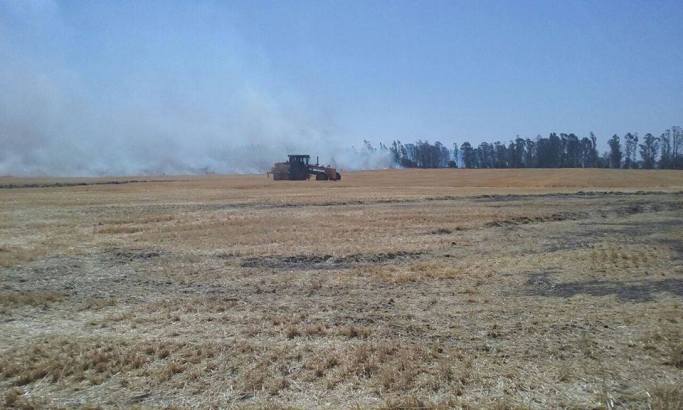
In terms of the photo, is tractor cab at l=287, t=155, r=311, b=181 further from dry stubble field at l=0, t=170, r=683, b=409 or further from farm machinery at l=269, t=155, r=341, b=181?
dry stubble field at l=0, t=170, r=683, b=409

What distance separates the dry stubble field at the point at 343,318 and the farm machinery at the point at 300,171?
55234 millimetres

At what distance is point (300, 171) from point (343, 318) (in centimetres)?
6970

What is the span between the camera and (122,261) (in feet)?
59.7

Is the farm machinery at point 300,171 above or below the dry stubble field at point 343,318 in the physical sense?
above

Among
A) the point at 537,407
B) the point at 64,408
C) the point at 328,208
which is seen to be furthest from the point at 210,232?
the point at 537,407

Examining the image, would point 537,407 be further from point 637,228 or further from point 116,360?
point 637,228

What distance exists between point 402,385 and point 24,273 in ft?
43.2

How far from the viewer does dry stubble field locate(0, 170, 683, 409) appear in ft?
23.7

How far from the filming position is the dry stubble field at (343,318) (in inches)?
284

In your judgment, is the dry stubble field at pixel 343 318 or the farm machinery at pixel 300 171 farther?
the farm machinery at pixel 300 171

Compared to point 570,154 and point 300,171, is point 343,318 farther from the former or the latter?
point 570,154

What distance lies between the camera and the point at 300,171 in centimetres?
7981

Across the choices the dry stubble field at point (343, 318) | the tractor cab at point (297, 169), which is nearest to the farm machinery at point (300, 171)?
the tractor cab at point (297, 169)

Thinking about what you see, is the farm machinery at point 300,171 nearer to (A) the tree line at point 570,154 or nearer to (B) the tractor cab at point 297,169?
(B) the tractor cab at point 297,169
